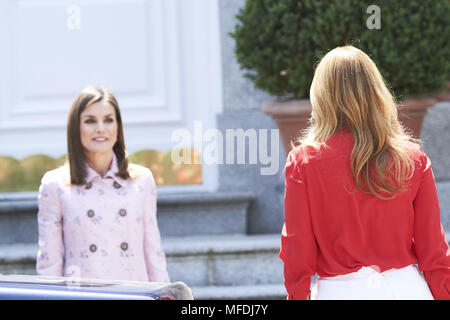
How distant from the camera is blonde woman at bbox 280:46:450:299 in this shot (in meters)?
2.06

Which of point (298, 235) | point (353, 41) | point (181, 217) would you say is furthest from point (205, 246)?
point (298, 235)

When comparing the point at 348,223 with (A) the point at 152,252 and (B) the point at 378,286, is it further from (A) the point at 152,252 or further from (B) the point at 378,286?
(A) the point at 152,252

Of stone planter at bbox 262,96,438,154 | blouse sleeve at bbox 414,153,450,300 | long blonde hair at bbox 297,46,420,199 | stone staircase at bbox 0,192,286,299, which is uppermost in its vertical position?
long blonde hair at bbox 297,46,420,199

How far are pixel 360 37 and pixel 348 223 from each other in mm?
2148

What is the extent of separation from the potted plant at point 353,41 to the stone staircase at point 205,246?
76 centimetres

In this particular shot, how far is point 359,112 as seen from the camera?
2.13 meters

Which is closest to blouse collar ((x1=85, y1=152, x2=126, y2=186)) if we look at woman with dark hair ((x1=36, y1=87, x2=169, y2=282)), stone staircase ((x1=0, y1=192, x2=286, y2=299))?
woman with dark hair ((x1=36, y1=87, x2=169, y2=282))

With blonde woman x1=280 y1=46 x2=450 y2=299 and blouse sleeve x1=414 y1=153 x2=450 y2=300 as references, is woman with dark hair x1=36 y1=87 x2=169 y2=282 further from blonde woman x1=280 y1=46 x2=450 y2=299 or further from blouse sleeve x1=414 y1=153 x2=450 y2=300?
blouse sleeve x1=414 y1=153 x2=450 y2=300

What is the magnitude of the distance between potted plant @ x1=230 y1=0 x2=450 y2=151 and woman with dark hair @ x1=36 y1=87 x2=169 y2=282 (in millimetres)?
1373

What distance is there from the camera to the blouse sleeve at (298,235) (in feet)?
6.90

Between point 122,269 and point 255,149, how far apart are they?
6.47ft

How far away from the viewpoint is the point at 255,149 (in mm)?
4645

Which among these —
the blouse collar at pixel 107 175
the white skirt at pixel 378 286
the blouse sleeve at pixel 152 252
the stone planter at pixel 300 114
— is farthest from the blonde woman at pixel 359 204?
the stone planter at pixel 300 114

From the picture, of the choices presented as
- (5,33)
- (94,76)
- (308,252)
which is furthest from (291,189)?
(5,33)
